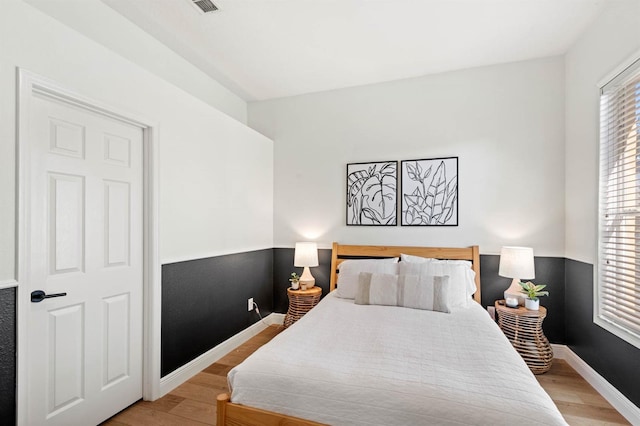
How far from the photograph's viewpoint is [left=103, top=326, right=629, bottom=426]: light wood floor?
2041 mm

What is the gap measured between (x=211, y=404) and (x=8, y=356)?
125 cm

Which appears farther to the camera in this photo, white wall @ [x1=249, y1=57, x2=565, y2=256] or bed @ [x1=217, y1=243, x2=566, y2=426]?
white wall @ [x1=249, y1=57, x2=565, y2=256]

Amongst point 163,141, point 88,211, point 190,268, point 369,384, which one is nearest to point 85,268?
point 88,211

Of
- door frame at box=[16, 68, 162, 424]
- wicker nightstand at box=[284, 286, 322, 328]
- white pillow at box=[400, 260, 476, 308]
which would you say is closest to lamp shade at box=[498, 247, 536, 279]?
white pillow at box=[400, 260, 476, 308]

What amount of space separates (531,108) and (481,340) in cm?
241

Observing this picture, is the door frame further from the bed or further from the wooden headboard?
the wooden headboard

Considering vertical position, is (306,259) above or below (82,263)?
below

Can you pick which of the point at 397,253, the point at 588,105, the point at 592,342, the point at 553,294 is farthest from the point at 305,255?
the point at 588,105

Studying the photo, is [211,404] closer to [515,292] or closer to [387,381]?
[387,381]

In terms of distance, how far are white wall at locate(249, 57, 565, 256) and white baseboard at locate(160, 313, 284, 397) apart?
1.01 meters

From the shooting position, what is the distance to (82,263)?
6.32 ft

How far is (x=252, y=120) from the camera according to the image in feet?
13.3

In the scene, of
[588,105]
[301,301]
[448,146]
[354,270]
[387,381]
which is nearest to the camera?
[387,381]

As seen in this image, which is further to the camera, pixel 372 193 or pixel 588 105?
pixel 372 193
